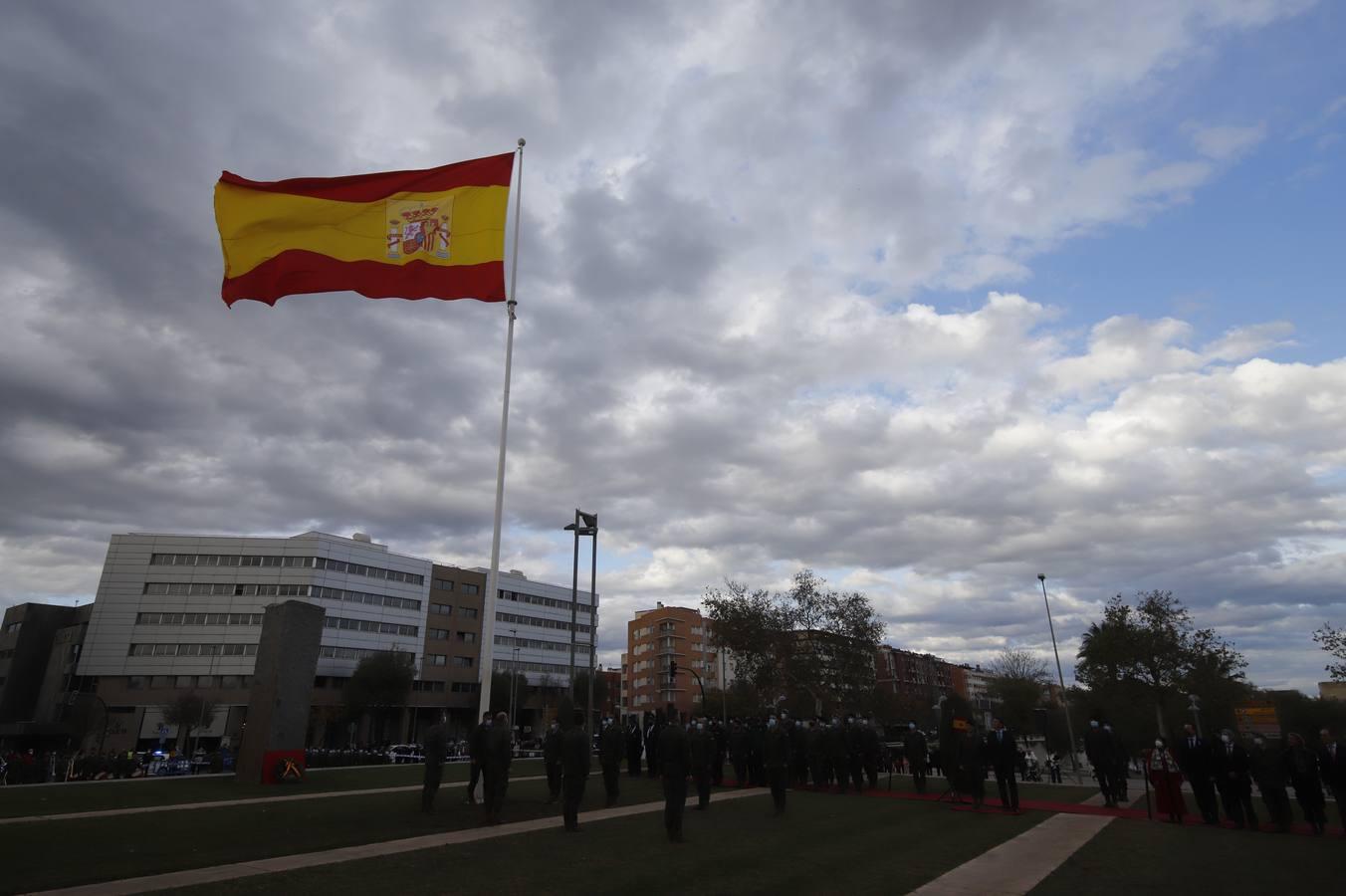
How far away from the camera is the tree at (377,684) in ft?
221

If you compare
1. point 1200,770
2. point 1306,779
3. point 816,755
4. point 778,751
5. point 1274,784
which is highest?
point 778,751

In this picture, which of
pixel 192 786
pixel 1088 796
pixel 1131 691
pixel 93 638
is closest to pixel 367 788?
pixel 192 786

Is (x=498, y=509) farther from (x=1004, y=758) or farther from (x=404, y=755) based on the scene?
(x=404, y=755)

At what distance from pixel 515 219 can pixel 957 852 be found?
15462 mm

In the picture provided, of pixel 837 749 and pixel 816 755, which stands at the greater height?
pixel 837 749

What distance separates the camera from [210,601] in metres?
73.2

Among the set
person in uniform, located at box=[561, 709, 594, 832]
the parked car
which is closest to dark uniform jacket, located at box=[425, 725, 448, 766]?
person in uniform, located at box=[561, 709, 594, 832]

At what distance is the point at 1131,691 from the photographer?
4659 centimetres

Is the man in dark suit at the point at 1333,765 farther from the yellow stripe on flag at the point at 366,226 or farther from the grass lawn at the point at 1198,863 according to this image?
the yellow stripe on flag at the point at 366,226

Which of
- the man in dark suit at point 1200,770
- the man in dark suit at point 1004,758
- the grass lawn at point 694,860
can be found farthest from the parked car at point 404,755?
the man in dark suit at point 1200,770

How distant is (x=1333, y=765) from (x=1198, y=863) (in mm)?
6125

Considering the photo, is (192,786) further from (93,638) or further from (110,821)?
(93,638)

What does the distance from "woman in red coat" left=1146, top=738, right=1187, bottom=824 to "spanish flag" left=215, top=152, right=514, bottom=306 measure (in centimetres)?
1668

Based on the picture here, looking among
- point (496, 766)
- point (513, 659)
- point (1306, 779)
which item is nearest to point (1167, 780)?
point (1306, 779)
